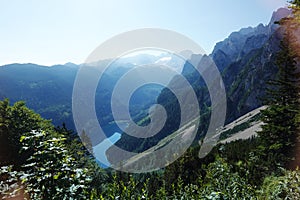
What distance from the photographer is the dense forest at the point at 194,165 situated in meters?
4.93

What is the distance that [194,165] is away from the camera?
116 feet

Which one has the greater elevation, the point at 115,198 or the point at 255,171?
the point at 115,198

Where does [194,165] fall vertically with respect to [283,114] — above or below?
below

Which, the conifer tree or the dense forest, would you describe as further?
the conifer tree

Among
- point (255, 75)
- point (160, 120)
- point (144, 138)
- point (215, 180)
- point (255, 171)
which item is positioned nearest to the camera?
point (215, 180)

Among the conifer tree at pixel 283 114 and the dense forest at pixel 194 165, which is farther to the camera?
the conifer tree at pixel 283 114

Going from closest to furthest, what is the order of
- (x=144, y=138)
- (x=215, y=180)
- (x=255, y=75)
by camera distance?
(x=215, y=180), (x=255, y=75), (x=144, y=138)

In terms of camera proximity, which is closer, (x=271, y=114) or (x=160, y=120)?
(x=271, y=114)

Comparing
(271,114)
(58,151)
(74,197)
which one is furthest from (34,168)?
(271,114)

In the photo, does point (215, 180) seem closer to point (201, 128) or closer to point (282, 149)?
point (282, 149)

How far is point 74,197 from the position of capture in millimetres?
4848

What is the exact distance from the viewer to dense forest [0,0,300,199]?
493 cm

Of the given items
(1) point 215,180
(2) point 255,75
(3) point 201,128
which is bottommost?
(3) point 201,128

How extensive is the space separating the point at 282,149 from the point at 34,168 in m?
20.4
